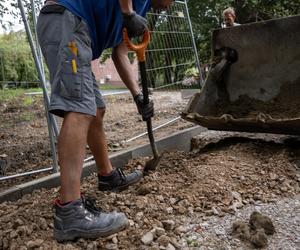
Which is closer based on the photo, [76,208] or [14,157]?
[76,208]

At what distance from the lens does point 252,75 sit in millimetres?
4055

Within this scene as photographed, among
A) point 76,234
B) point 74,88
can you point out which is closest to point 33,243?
point 76,234

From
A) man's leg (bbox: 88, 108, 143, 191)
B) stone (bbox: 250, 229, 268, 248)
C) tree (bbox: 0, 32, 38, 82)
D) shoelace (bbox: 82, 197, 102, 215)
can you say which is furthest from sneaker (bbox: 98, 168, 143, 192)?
tree (bbox: 0, 32, 38, 82)

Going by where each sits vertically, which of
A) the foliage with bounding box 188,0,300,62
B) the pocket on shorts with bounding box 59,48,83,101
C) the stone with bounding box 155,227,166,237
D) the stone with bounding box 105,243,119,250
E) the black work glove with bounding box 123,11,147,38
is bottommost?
the stone with bounding box 155,227,166,237

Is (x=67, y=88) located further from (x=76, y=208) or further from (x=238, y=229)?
(x=238, y=229)

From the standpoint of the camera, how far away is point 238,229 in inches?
87.9

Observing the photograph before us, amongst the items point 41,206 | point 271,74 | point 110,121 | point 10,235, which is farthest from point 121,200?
point 110,121

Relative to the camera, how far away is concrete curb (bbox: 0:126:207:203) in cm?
294

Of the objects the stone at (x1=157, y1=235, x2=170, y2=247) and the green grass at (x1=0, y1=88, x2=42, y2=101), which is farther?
the green grass at (x1=0, y1=88, x2=42, y2=101)

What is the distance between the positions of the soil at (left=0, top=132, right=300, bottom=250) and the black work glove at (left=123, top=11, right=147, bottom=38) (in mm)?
963

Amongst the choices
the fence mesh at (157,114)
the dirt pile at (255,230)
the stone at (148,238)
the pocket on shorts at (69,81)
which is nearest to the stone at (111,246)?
the stone at (148,238)

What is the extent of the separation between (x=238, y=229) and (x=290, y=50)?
2.13 m

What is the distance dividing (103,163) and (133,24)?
3.12 feet

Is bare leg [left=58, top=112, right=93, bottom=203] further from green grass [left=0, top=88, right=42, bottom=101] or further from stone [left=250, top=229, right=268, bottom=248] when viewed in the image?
green grass [left=0, top=88, right=42, bottom=101]
